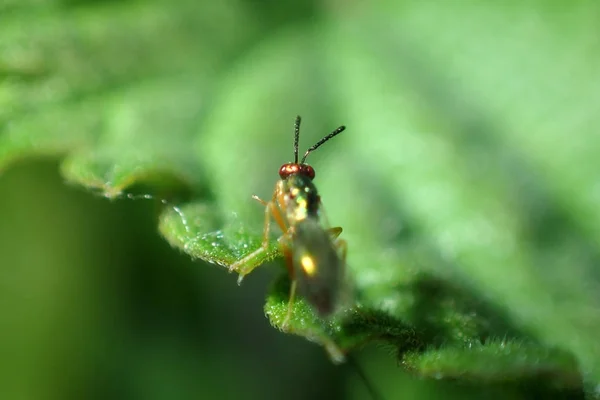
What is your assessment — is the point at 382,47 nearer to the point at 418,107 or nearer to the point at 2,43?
the point at 418,107

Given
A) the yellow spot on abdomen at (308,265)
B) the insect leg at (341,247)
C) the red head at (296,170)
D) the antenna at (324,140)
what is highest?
the antenna at (324,140)

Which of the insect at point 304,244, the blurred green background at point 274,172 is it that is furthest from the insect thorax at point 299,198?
the blurred green background at point 274,172

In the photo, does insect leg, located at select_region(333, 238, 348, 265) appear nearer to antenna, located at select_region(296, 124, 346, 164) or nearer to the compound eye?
the compound eye

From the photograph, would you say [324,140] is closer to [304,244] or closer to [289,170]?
[289,170]

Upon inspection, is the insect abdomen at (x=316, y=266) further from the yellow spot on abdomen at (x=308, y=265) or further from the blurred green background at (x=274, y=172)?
the blurred green background at (x=274, y=172)

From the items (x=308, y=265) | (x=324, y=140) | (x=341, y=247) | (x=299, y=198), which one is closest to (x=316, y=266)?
(x=308, y=265)

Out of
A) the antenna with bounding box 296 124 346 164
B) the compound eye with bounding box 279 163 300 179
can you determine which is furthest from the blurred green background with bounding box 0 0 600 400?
the compound eye with bounding box 279 163 300 179

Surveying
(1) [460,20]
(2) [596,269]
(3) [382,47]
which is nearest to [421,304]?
(2) [596,269]
